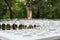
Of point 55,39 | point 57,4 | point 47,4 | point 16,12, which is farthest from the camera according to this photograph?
point 16,12

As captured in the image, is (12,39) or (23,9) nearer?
(12,39)

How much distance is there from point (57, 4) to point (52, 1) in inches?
18.6

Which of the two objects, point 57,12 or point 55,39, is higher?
point 55,39

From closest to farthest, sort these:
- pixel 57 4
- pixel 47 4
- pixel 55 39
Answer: pixel 55 39, pixel 57 4, pixel 47 4

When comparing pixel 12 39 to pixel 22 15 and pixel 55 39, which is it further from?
pixel 22 15

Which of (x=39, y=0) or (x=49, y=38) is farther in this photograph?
(x=39, y=0)

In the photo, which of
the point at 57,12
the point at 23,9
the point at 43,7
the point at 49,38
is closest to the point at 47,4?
the point at 43,7

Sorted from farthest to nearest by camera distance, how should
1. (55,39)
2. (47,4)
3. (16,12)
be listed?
(16,12)
(47,4)
(55,39)

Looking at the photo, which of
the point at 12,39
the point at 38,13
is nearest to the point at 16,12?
the point at 38,13

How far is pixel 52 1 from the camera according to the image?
39.9ft

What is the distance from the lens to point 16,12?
1368 centimetres

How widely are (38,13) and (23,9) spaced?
4.51 ft

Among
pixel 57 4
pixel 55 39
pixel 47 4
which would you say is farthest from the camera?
pixel 47 4

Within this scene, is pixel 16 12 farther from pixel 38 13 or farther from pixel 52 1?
pixel 52 1
